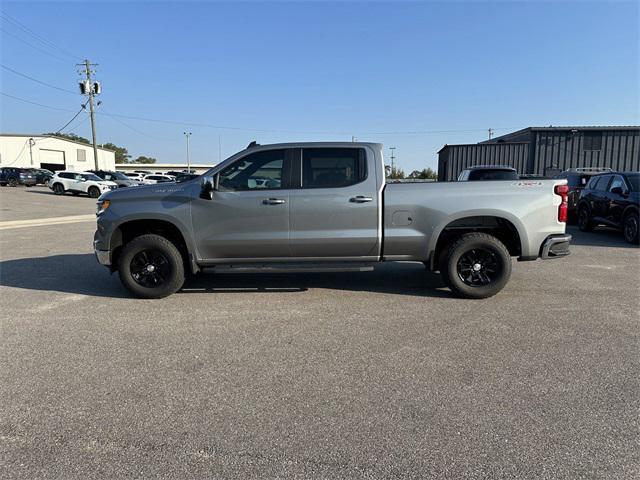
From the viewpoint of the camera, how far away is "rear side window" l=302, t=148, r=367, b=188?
5680 mm

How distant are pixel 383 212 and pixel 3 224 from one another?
13916 millimetres

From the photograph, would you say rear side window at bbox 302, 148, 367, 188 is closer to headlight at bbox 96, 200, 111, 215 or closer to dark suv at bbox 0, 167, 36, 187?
headlight at bbox 96, 200, 111, 215

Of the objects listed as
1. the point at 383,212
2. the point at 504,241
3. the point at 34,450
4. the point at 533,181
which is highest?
the point at 533,181

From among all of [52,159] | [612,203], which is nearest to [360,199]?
[612,203]

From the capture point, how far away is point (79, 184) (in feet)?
101

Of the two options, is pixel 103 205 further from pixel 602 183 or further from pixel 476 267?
pixel 602 183

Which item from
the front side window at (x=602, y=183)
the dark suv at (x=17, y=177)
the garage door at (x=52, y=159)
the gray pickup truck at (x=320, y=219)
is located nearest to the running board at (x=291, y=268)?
the gray pickup truck at (x=320, y=219)

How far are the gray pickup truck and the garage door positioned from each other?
73.0m

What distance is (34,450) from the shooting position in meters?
2.64

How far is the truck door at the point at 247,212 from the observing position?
5598 mm

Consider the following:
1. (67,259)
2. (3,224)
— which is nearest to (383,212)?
(67,259)

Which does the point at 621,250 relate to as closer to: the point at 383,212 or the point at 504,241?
the point at 504,241

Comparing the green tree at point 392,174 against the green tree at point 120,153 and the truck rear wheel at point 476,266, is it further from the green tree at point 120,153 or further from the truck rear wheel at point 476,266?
the green tree at point 120,153

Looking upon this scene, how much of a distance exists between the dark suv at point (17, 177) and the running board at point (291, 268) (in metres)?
42.6
